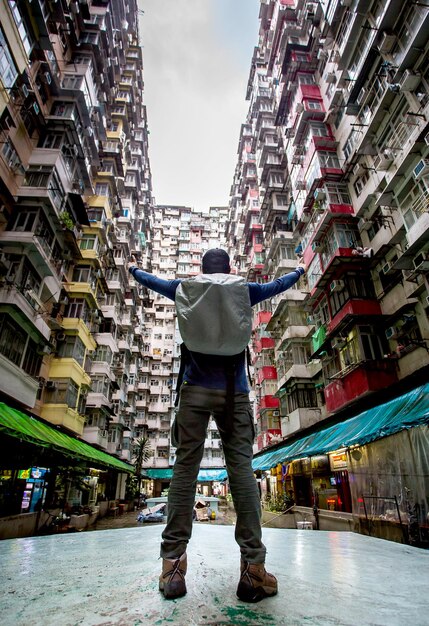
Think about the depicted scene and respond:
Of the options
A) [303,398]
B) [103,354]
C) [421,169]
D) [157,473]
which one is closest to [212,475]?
[157,473]

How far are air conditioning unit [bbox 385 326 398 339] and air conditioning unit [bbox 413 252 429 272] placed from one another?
317 centimetres

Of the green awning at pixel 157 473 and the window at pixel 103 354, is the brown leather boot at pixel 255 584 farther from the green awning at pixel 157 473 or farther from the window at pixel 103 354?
the green awning at pixel 157 473

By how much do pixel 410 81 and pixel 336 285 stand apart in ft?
30.7

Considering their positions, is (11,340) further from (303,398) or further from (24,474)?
(303,398)

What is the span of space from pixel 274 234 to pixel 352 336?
16.0 m

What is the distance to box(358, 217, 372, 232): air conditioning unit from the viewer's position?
17980 millimetres

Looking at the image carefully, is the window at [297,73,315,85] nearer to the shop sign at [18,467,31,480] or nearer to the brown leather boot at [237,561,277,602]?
the brown leather boot at [237,561,277,602]

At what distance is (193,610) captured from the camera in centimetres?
152

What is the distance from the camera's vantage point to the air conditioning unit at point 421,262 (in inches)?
499

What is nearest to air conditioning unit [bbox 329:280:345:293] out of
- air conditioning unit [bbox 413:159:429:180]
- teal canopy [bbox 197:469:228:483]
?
air conditioning unit [bbox 413:159:429:180]

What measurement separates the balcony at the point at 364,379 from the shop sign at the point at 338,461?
313 centimetres

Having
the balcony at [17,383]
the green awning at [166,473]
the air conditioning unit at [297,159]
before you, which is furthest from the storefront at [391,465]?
the green awning at [166,473]

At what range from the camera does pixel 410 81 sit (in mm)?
13617

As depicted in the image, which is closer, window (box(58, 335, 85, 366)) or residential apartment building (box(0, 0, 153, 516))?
residential apartment building (box(0, 0, 153, 516))
